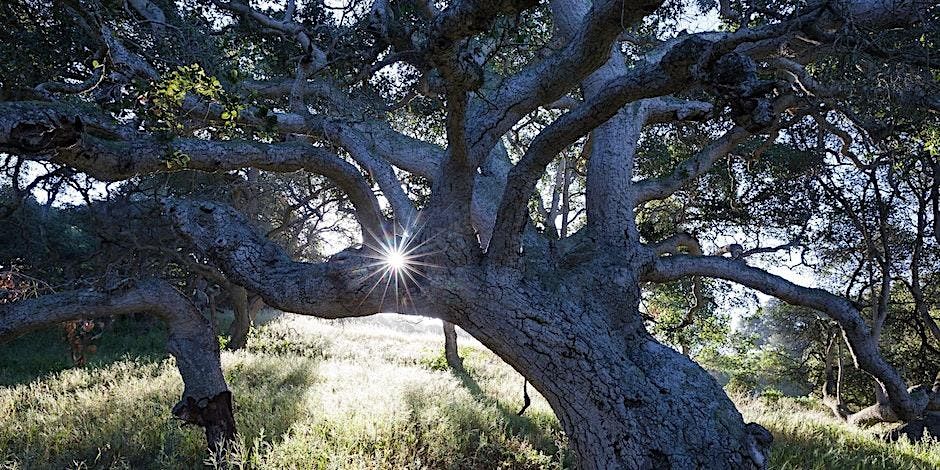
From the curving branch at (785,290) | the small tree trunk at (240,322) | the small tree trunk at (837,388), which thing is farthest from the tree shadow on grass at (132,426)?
the small tree trunk at (837,388)

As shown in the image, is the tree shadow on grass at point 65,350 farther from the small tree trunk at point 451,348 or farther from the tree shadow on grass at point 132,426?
the small tree trunk at point 451,348

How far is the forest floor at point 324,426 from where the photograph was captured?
5.30 m

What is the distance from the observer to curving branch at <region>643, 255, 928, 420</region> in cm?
558

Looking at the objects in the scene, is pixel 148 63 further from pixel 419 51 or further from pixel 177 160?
A: pixel 419 51

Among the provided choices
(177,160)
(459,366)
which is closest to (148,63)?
(177,160)

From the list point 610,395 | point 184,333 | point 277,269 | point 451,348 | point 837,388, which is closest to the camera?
point 610,395

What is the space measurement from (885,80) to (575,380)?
3.55 metres

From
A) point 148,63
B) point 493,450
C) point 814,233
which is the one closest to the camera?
point 148,63

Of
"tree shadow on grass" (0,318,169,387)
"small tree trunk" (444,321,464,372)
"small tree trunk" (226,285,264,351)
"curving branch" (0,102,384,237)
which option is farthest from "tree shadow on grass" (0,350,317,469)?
"small tree trunk" (444,321,464,372)

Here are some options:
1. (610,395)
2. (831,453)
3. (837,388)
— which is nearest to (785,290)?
(831,453)

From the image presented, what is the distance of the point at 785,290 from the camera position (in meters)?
6.02

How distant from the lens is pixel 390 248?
14.0 ft

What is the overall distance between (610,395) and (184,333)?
4.40 meters

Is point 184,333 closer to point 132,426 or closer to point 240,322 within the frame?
point 132,426
